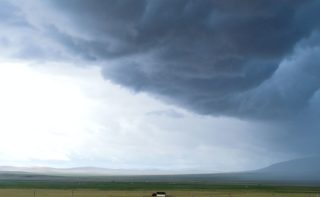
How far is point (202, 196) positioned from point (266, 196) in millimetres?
12630

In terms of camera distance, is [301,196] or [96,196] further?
[301,196]

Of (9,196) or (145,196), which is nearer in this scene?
(9,196)

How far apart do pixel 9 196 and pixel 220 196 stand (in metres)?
41.0

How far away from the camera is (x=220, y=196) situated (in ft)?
303

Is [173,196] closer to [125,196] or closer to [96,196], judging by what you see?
[125,196]

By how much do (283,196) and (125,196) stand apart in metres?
32.3

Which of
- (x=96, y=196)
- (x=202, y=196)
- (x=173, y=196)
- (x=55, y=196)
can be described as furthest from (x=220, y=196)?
→ (x=55, y=196)

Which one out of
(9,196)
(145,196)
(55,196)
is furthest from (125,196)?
(9,196)

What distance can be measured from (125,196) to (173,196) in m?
9.62

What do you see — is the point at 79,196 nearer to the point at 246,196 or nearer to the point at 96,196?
the point at 96,196

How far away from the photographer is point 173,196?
91438mm

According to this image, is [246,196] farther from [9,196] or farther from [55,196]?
[9,196]

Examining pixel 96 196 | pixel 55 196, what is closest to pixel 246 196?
pixel 96 196

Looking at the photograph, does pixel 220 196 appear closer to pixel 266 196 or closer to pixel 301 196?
pixel 266 196
